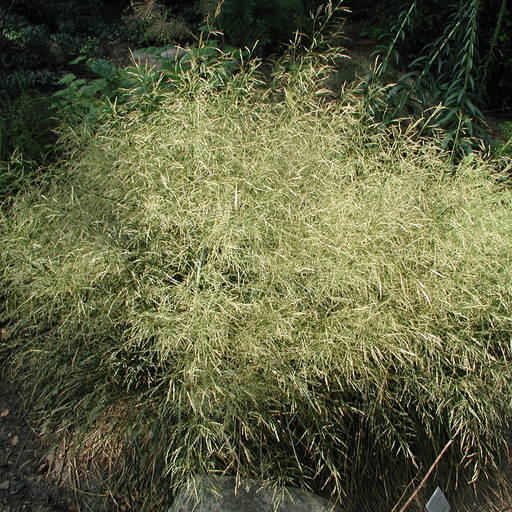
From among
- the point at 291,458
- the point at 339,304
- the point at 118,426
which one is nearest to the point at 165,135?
the point at 339,304

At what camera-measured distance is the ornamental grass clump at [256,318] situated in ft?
6.14

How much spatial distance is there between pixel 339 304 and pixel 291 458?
22.9 inches

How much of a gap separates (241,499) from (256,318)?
1.91 feet

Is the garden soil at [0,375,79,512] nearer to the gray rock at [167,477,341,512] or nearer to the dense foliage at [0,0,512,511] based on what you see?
the dense foliage at [0,0,512,511]

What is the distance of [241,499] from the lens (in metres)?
1.77

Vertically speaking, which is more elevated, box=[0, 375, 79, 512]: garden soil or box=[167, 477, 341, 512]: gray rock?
box=[167, 477, 341, 512]: gray rock

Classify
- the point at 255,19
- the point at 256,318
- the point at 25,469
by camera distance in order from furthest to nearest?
the point at 255,19 < the point at 25,469 < the point at 256,318

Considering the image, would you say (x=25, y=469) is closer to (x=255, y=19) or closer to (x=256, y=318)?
(x=256, y=318)

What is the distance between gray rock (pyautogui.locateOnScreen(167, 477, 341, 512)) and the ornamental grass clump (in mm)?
51

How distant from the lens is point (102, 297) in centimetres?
209

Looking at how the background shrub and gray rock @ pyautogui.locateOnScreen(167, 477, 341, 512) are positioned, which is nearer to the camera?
gray rock @ pyautogui.locateOnScreen(167, 477, 341, 512)

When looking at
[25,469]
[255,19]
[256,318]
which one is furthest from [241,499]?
[255,19]

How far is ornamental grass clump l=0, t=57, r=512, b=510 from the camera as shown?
6.14 ft

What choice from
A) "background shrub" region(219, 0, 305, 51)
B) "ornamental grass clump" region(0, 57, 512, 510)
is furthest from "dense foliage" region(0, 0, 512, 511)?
"background shrub" region(219, 0, 305, 51)
